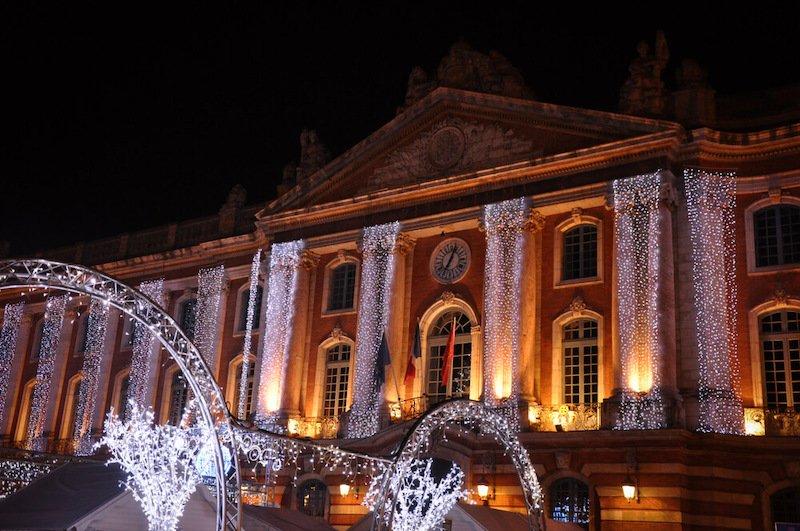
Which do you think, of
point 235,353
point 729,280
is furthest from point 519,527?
point 235,353

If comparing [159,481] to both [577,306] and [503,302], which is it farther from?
[577,306]

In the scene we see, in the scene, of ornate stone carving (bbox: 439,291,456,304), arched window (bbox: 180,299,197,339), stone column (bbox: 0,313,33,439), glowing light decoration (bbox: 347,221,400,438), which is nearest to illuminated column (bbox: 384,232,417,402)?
glowing light decoration (bbox: 347,221,400,438)

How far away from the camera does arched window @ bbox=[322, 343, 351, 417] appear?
3020 centimetres

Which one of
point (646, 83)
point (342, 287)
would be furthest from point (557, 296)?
point (342, 287)

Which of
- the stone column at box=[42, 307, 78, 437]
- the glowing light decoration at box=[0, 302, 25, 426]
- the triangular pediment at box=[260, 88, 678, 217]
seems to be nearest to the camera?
the triangular pediment at box=[260, 88, 678, 217]

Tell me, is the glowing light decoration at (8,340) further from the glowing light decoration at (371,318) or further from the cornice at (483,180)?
the glowing light decoration at (371,318)

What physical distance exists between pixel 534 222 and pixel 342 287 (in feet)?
25.4

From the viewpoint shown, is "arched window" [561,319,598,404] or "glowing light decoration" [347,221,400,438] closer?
"arched window" [561,319,598,404]

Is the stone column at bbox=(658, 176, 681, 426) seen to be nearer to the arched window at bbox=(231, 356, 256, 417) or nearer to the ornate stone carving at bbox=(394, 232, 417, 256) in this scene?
the ornate stone carving at bbox=(394, 232, 417, 256)

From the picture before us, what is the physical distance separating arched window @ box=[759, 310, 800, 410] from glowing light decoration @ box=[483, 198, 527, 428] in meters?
6.43

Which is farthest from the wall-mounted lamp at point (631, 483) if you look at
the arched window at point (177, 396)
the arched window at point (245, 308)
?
the arched window at point (177, 396)

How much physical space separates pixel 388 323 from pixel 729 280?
33.2 ft

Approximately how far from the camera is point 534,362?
26.0 metres

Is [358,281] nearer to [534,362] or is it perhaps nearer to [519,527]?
[534,362]
